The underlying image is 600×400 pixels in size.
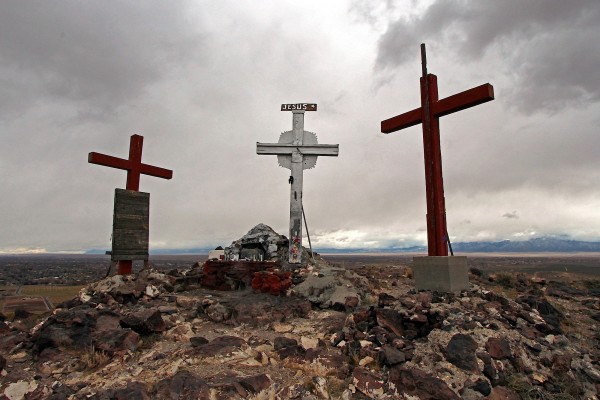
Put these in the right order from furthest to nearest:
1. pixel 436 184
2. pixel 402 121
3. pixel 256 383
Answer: pixel 402 121 < pixel 436 184 < pixel 256 383

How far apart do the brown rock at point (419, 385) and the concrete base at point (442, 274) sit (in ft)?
11.5

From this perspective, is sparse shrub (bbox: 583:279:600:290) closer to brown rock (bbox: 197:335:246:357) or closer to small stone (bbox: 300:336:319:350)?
small stone (bbox: 300:336:319:350)

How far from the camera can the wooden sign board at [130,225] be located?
523 inches

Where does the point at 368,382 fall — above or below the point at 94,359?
below

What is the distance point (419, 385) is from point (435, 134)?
6540 millimetres

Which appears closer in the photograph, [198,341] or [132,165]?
[198,341]

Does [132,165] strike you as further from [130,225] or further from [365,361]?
[365,361]

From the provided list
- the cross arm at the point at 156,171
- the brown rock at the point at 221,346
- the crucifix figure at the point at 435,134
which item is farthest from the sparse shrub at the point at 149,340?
the cross arm at the point at 156,171

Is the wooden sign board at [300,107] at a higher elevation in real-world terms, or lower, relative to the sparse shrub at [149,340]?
higher

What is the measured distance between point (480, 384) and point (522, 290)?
10.6m

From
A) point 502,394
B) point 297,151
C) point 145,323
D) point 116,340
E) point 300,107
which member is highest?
point 300,107

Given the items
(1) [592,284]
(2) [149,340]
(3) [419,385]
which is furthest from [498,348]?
(1) [592,284]

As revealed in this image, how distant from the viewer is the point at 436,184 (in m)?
10.0

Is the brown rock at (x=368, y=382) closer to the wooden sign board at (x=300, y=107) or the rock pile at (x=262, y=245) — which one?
the rock pile at (x=262, y=245)
